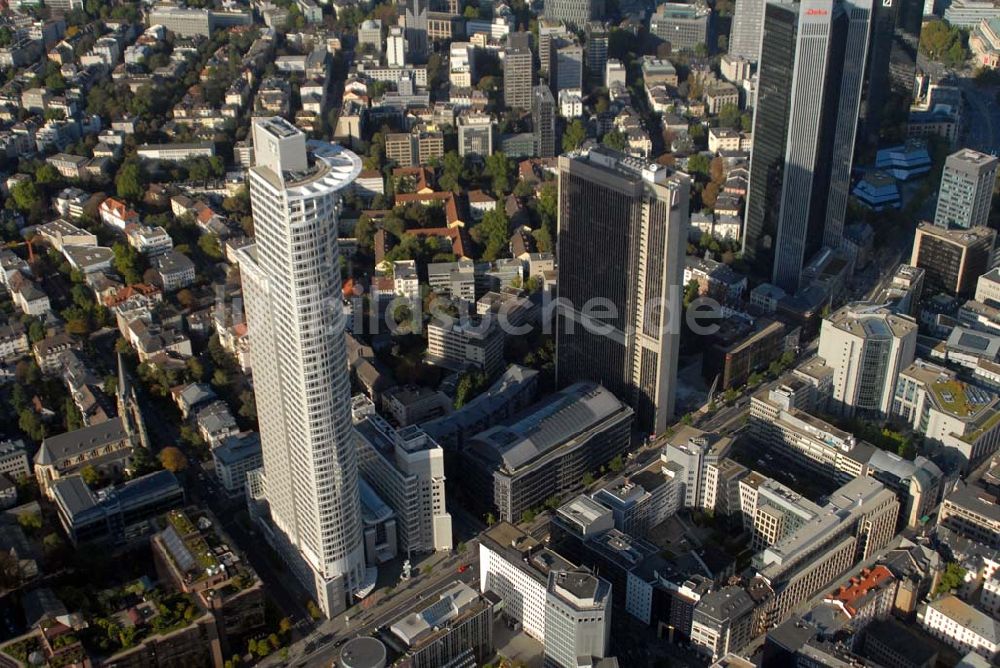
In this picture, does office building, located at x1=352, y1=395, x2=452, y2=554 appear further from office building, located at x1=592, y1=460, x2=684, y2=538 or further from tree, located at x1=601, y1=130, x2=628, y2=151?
tree, located at x1=601, y1=130, x2=628, y2=151

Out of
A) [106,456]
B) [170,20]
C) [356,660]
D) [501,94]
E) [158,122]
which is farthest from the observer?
[170,20]

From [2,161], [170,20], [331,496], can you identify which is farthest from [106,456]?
[170,20]

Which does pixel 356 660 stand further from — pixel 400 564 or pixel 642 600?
pixel 642 600

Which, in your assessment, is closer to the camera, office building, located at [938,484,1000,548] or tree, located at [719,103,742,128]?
office building, located at [938,484,1000,548]

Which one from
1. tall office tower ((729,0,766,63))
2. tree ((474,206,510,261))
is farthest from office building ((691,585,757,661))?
tall office tower ((729,0,766,63))

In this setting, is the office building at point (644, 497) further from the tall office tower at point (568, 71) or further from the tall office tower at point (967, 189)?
the tall office tower at point (568, 71)

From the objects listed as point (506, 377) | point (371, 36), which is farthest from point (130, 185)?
point (371, 36)
